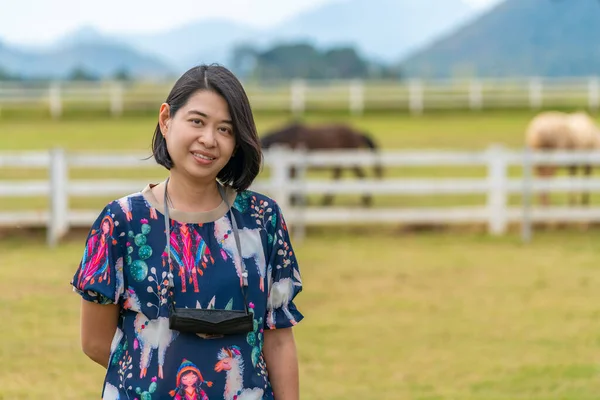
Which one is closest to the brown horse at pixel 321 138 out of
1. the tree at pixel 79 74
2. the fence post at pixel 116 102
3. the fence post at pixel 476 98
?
the fence post at pixel 116 102

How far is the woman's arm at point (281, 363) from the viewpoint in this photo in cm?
248

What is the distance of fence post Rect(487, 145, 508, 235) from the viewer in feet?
38.8

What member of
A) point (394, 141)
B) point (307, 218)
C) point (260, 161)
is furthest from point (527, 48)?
point (260, 161)

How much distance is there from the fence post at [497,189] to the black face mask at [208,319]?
9.75 m

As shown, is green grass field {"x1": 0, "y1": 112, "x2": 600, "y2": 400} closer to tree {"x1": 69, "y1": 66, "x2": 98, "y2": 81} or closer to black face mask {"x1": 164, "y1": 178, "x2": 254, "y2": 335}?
black face mask {"x1": 164, "y1": 178, "x2": 254, "y2": 335}

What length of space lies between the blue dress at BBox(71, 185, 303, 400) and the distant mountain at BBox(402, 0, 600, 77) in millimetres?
107329

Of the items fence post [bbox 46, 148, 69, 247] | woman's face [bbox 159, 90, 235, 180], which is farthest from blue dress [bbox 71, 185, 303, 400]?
fence post [bbox 46, 148, 69, 247]

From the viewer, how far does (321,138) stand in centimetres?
1443

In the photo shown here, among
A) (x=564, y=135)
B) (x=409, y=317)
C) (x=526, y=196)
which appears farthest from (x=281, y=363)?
Result: (x=564, y=135)

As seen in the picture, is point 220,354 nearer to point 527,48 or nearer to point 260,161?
point 260,161

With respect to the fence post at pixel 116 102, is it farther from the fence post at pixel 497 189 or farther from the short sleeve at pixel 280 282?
the short sleeve at pixel 280 282

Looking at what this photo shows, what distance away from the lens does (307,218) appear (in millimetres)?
11797

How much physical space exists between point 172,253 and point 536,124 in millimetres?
12190

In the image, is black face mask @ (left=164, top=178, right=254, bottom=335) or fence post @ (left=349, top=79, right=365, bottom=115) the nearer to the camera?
black face mask @ (left=164, top=178, right=254, bottom=335)
